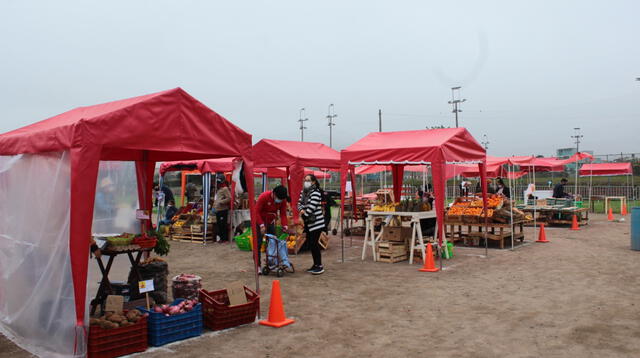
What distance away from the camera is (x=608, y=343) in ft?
18.3

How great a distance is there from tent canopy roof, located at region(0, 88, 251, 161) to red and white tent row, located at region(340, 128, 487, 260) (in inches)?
189

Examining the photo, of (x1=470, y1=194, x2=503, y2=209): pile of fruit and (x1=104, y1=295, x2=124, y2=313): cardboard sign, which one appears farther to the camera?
→ (x1=470, y1=194, x2=503, y2=209): pile of fruit

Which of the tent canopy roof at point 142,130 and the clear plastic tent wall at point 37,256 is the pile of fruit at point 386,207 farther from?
the clear plastic tent wall at point 37,256

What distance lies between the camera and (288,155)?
14508mm

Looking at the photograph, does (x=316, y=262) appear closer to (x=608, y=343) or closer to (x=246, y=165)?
(x=246, y=165)

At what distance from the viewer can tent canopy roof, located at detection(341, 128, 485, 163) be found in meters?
10.4

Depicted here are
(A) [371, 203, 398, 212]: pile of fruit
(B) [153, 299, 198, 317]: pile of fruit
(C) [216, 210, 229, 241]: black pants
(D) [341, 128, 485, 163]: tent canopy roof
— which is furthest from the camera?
(C) [216, 210, 229, 241]: black pants

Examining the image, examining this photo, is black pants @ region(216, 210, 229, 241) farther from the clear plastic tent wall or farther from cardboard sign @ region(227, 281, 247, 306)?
cardboard sign @ region(227, 281, 247, 306)

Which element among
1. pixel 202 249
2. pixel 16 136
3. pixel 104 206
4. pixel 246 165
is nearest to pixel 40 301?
pixel 104 206

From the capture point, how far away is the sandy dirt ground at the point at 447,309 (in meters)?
5.51

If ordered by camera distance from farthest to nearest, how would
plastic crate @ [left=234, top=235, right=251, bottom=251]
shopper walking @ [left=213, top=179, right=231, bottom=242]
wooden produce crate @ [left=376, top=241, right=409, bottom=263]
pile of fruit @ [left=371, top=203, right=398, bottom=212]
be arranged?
shopper walking @ [left=213, top=179, right=231, bottom=242]
plastic crate @ [left=234, top=235, right=251, bottom=251]
pile of fruit @ [left=371, top=203, right=398, bottom=212]
wooden produce crate @ [left=376, top=241, right=409, bottom=263]

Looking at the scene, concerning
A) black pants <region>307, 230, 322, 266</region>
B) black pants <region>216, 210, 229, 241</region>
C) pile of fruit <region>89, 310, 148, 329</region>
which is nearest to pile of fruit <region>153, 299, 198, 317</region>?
pile of fruit <region>89, 310, 148, 329</region>

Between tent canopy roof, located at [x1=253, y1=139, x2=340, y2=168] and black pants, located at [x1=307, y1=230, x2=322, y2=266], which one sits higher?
tent canopy roof, located at [x1=253, y1=139, x2=340, y2=168]

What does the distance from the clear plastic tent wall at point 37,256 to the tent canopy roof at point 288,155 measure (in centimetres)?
846
